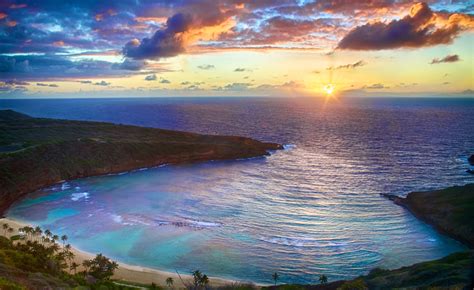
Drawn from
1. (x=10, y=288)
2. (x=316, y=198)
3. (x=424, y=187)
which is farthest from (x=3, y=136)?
(x=424, y=187)

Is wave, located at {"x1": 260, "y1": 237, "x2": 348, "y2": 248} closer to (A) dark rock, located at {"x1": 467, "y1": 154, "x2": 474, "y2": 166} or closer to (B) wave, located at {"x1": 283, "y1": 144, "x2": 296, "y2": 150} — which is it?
(A) dark rock, located at {"x1": 467, "y1": 154, "x2": 474, "y2": 166}

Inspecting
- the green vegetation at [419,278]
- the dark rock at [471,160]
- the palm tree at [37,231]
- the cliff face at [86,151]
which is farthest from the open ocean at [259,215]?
the green vegetation at [419,278]

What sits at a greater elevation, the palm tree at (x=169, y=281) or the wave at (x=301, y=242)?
the wave at (x=301, y=242)

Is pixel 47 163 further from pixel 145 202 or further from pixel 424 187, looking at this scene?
pixel 424 187

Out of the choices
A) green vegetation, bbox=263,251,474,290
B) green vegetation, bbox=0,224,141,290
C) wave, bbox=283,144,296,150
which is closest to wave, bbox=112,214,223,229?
green vegetation, bbox=0,224,141,290

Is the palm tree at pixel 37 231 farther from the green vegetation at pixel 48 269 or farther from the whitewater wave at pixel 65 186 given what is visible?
the whitewater wave at pixel 65 186

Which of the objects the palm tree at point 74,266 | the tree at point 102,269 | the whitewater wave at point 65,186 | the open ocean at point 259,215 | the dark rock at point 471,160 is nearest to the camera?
the tree at point 102,269
